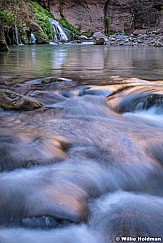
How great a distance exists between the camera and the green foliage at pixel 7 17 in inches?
492

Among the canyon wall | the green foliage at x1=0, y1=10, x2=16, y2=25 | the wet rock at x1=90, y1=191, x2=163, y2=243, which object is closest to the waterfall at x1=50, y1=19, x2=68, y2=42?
the canyon wall

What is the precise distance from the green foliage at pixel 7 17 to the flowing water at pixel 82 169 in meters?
9.23

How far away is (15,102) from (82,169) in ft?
5.78

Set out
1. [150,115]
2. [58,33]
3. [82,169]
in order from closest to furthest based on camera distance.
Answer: [82,169] < [150,115] < [58,33]

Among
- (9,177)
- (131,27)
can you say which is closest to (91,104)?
(9,177)

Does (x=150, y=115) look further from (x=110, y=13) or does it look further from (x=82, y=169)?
(x=110, y=13)

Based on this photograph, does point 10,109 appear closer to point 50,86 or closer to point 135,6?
point 50,86

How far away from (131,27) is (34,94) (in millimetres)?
28973

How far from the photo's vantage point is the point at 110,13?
3166 centimetres

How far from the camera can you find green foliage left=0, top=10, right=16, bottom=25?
1250 cm

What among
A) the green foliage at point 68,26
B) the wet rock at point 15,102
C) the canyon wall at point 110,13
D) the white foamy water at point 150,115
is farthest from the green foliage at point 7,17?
the canyon wall at point 110,13

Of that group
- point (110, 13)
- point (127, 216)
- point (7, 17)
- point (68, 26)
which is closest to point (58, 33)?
point (68, 26)

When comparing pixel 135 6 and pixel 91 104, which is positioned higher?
pixel 135 6

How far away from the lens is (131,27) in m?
31.7
